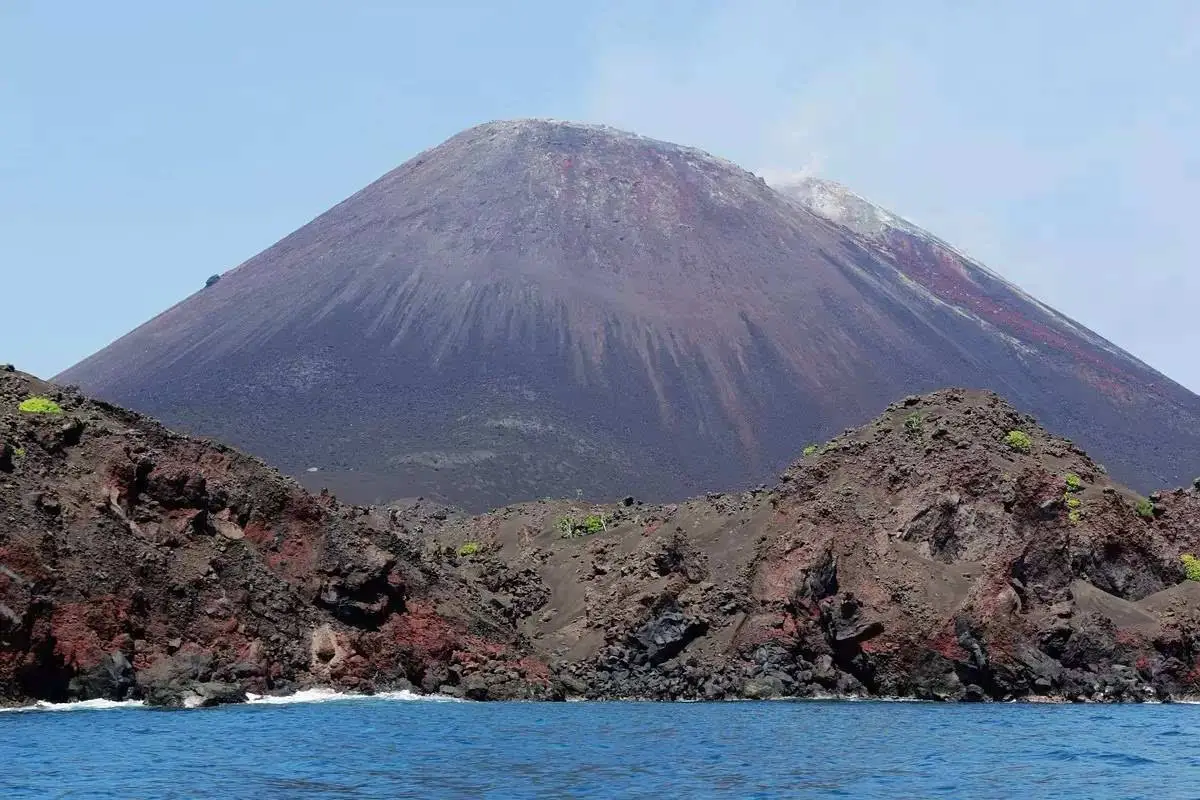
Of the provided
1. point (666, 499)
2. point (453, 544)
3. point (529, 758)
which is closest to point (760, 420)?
point (666, 499)

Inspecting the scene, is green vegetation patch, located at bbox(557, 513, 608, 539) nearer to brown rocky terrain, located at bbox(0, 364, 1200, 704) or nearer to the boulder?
brown rocky terrain, located at bbox(0, 364, 1200, 704)

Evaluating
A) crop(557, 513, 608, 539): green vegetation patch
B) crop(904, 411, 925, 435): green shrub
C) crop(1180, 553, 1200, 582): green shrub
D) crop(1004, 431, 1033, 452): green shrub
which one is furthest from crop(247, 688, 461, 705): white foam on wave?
crop(1180, 553, 1200, 582): green shrub

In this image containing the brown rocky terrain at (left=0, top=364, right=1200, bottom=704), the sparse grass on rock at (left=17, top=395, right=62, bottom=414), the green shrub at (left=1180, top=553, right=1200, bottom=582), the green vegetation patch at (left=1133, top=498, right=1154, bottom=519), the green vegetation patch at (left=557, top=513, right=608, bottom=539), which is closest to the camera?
the brown rocky terrain at (left=0, top=364, right=1200, bottom=704)

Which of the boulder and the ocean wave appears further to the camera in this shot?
the boulder

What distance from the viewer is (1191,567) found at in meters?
64.1

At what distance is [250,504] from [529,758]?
86.2 ft

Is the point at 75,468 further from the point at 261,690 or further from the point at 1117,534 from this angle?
the point at 1117,534

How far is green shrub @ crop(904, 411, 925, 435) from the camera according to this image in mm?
69750

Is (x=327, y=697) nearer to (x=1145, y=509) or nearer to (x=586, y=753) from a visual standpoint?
(x=586, y=753)

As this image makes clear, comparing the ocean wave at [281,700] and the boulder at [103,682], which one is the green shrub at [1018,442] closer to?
the ocean wave at [281,700]

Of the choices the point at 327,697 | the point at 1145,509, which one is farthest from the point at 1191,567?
the point at 327,697

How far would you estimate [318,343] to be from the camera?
193 metres

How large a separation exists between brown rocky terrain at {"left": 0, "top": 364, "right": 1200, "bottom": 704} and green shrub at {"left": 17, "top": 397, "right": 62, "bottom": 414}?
80cm

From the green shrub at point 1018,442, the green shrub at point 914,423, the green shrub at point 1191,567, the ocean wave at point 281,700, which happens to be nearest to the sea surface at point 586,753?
the ocean wave at point 281,700
